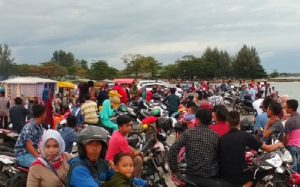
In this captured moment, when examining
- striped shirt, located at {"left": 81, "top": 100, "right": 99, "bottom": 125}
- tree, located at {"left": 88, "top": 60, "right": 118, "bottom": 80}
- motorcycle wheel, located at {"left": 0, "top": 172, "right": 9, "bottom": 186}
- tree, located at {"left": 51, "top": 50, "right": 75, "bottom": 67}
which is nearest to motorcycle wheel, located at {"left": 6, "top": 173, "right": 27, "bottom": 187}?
motorcycle wheel, located at {"left": 0, "top": 172, "right": 9, "bottom": 186}

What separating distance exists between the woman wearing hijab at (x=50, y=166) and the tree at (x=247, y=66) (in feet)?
320

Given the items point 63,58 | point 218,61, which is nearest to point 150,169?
point 218,61

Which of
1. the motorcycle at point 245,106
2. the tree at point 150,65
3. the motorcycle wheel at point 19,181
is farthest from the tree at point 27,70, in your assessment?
the motorcycle wheel at point 19,181

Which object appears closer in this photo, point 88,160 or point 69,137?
point 88,160

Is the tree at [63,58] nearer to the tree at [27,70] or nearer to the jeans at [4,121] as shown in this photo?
the tree at [27,70]

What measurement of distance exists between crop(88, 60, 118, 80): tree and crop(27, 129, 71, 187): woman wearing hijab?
255 ft

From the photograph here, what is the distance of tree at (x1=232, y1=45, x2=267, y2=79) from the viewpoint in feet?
325

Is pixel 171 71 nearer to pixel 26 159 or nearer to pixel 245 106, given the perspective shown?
pixel 245 106

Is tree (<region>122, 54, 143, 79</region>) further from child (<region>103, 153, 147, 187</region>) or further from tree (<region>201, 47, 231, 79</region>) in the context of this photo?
child (<region>103, 153, 147, 187</region>)

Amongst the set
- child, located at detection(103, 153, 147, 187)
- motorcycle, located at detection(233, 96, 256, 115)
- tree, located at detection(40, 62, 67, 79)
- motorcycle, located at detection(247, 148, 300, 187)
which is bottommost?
motorcycle, located at detection(233, 96, 256, 115)

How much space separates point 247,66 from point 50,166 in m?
97.9

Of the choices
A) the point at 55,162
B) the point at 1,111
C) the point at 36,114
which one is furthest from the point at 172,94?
the point at 55,162

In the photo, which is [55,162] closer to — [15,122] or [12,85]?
[15,122]

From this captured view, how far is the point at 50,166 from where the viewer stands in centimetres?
398
